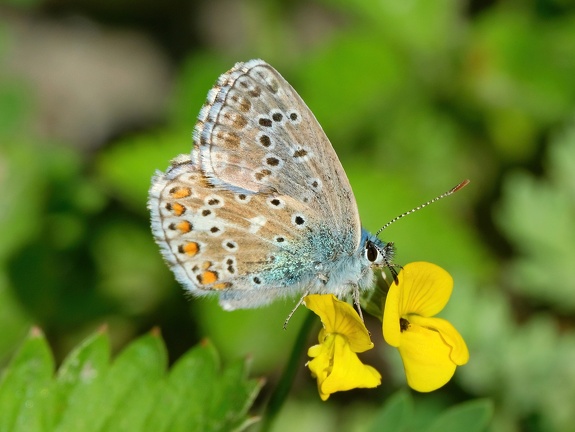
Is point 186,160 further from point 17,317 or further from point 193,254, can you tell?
point 17,317

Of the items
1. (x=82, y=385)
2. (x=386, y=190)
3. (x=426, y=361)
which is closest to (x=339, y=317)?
(x=426, y=361)

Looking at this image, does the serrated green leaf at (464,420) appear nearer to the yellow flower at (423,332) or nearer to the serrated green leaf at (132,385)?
the yellow flower at (423,332)

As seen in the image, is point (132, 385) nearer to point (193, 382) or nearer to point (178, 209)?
point (193, 382)

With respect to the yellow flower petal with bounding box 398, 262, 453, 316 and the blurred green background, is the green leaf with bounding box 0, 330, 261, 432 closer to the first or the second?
the yellow flower petal with bounding box 398, 262, 453, 316

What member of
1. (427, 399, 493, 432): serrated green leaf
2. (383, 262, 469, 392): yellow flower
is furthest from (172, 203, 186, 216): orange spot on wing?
(427, 399, 493, 432): serrated green leaf

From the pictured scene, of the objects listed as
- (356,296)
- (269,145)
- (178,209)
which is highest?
(269,145)
